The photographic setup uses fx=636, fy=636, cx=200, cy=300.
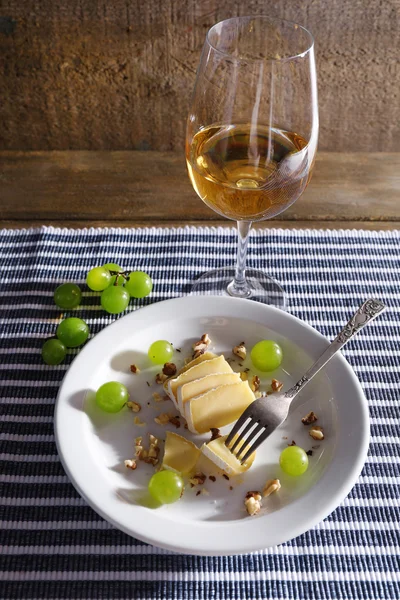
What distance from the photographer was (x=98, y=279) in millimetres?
1120

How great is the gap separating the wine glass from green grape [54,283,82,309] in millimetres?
295

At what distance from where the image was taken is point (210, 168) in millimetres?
956

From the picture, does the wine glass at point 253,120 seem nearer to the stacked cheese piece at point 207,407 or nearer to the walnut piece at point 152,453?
the stacked cheese piece at point 207,407

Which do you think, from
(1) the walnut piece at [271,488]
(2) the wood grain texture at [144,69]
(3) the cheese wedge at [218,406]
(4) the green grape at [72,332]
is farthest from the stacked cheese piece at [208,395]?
(2) the wood grain texture at [144,69]

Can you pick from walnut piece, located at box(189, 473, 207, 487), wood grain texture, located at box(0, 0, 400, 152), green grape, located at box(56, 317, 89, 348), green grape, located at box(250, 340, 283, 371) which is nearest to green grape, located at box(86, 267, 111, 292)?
green grape, located at box(56, 317, 89, 348)

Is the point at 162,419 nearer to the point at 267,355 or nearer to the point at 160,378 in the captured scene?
the point at 160,378

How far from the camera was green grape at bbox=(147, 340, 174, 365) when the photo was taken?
3.09 feet

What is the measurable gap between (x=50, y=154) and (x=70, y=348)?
27.7 inches

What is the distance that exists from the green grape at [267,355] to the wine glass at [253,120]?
21 centimetres

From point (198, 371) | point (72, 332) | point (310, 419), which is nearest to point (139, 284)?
point (72, 332)

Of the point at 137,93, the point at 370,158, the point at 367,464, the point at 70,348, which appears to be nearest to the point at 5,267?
the point at 70,348

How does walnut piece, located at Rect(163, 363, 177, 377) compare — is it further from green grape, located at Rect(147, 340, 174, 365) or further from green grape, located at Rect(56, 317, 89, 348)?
green grape, located at Rect(56, 317, 89, 348)

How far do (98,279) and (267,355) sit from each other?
0.35 metres

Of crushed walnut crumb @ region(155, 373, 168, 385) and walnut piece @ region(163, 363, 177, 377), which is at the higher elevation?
walnut piece @ region(163, 363, 177, 377)
